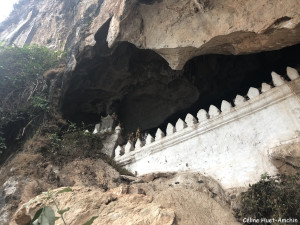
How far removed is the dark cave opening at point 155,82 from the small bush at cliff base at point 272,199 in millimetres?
5291

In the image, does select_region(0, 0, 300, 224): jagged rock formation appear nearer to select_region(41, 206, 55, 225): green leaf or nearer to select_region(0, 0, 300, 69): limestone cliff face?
select_region(0, 0, 300, 69): limestone cliff face

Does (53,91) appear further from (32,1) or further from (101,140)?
(32,1)

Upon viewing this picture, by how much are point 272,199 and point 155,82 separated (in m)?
6.43

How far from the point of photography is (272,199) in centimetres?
462

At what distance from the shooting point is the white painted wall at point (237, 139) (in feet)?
18.7

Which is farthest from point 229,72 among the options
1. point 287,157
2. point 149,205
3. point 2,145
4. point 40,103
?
point 2,145

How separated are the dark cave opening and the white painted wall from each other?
118 inches

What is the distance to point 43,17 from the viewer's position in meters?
20.8

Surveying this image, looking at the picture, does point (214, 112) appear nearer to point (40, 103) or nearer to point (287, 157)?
point (287, 157)

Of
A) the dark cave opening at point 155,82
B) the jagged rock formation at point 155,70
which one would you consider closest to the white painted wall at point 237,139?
the jagged rock formation at point 155,70

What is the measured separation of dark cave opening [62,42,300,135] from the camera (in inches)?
375

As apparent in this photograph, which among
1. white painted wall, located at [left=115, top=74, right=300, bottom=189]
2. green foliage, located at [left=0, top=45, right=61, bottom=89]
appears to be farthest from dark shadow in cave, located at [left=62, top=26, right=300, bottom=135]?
white painted wall, located at [left=115, top=74, right=300, bottom=189]

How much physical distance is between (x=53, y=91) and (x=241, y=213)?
819 cm

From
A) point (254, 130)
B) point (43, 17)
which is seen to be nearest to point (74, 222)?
point (254, 130)
